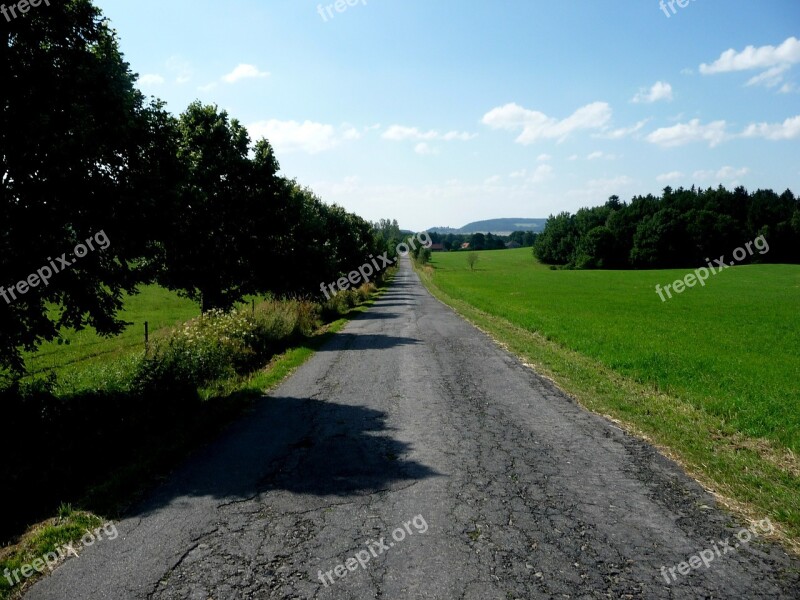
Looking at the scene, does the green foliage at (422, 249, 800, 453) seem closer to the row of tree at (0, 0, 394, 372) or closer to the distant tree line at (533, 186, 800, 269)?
the row of tree at (0, 0, 394, 372)

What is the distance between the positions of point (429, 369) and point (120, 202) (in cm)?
802

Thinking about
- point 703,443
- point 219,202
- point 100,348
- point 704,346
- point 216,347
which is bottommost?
point 704,346

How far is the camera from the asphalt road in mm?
4148

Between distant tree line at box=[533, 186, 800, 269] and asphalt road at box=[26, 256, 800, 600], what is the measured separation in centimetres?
10072

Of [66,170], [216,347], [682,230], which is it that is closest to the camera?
[66,170]

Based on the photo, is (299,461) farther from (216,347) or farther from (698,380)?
(698,380)

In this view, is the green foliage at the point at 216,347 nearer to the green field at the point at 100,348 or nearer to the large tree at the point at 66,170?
the green field at the point at 100,348

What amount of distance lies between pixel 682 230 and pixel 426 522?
10635 cm

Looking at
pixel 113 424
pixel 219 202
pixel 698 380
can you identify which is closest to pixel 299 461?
pixel 113 424

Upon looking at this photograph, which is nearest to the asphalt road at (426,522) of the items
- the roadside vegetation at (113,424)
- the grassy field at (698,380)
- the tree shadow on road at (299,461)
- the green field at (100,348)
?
the tree shadow on road at (299,461)

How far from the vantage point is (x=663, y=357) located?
14.7 m

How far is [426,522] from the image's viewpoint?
515 centimetres

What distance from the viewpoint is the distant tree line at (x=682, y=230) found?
9212cm

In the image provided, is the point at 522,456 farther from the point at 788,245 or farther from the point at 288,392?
the point at 788,245
